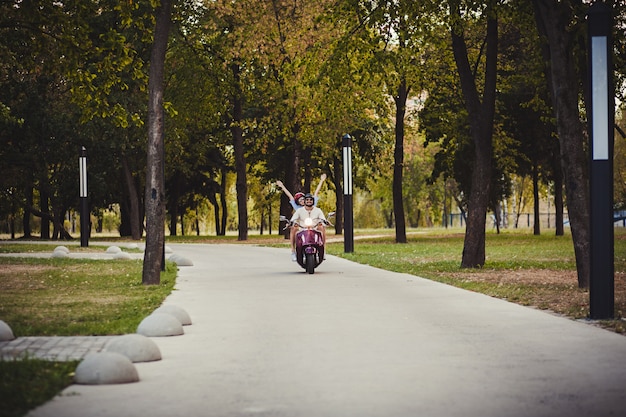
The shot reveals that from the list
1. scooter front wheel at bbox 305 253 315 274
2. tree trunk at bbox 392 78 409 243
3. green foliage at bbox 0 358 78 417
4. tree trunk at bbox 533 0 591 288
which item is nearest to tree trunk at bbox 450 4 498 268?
scooter front wheel at bbox 305 253 315 274

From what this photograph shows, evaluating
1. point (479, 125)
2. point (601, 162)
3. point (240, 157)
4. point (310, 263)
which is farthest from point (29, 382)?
point (240, 157)

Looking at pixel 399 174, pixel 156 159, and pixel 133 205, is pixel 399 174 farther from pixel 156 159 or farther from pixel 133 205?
pixel 156 159

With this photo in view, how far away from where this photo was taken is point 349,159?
32125 mm

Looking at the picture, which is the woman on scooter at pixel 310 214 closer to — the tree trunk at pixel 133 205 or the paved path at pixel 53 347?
the paved path at pixel 53 347

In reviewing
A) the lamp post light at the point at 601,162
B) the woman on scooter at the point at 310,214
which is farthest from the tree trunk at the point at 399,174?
the lamp post light at the point at 601,162

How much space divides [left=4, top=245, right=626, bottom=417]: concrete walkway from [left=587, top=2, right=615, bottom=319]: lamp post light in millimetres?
687

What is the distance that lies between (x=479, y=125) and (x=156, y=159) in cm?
821

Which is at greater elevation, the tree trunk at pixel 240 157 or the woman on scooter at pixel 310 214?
the tree trunk at pixel 240 157

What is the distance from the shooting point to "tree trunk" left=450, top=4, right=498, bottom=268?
24.0 m

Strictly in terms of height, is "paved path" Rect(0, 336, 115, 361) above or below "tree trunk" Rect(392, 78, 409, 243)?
below

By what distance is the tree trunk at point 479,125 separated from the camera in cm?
2397

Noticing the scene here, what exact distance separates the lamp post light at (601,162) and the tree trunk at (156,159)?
29.8 feet

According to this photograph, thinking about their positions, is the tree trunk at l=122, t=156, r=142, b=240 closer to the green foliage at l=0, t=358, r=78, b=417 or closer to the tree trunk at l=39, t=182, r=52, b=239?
the tree trunk at l=39, t=182, r=52, b=239

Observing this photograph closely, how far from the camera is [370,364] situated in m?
9.17
